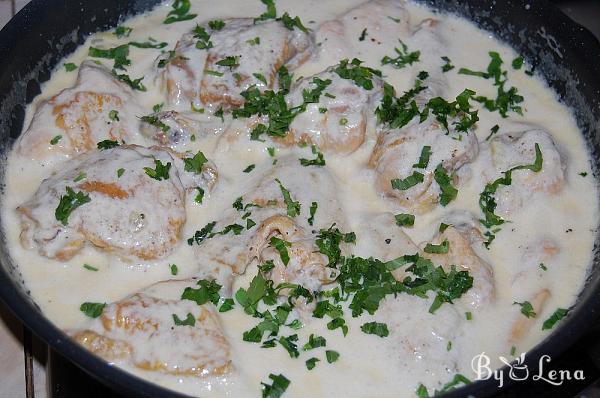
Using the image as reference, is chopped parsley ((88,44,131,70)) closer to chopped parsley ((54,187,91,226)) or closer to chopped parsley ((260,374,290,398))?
chopped parsley ((54,187,91,226))

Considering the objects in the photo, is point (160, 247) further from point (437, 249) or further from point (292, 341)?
point (437, 249)

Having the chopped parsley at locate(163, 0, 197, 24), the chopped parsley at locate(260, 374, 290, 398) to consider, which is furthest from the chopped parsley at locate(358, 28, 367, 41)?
the chopped parsley at locate(260, 374, 290, 398)

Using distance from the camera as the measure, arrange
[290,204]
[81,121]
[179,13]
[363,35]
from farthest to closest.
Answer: [179,13], [363,35], [81,121], [290,204]

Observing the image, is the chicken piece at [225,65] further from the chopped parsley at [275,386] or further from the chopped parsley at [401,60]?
the chopped parsley at [275,386]

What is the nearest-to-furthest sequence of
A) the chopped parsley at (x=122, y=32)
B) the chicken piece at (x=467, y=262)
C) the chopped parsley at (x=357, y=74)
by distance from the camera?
the chicken piece at (x=467, y=262) → the chopped parsley at (x=357, y=74) → the chopped parsley at (x=122, y=32)

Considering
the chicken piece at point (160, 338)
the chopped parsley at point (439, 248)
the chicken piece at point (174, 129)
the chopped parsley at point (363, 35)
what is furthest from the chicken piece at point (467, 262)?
the chopped parsley at point (363, 35)

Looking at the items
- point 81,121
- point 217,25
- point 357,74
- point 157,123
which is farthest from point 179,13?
point 357,74

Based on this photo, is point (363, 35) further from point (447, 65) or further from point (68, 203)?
point (68, 203)
